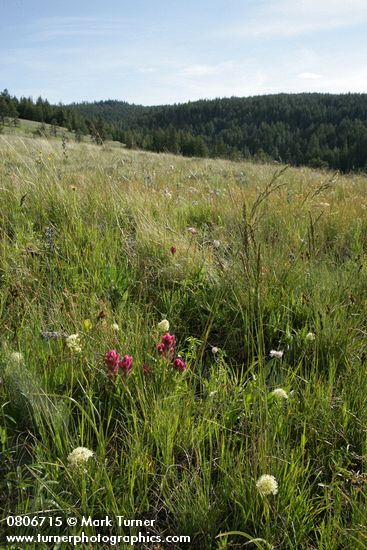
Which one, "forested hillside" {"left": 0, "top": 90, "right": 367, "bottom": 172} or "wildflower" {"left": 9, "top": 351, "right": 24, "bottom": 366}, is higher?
"forested hillside" {"left": 0, "top": 90, "right": 367, "bottom": 172}

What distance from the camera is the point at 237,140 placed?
4604 inches

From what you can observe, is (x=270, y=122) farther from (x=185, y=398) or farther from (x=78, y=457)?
(x=78, y=457)

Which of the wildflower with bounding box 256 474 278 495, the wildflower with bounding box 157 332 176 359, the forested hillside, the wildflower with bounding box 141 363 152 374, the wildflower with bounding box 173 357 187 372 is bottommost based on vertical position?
the wildflower with bounding box 256 474 278 495

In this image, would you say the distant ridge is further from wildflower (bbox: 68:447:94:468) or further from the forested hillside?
wildflower (bbox: 68:447:94:468)

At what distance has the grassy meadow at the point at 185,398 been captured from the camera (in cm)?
122

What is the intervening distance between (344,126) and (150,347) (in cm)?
12981

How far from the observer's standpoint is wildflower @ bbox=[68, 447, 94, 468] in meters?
1.23

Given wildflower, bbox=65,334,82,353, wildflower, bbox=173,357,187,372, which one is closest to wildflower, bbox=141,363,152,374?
wildflower, bbox=173,357,187,372

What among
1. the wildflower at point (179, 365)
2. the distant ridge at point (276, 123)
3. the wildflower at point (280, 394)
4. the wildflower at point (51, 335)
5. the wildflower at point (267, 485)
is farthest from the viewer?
the distant ridge at point (276, 123)

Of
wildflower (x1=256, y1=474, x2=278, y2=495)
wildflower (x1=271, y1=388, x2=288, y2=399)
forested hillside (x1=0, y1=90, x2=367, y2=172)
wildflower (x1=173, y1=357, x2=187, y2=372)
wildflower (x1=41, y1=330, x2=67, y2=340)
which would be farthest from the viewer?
forested hillside (x1=0, y1=90, x2=367, y2=172)

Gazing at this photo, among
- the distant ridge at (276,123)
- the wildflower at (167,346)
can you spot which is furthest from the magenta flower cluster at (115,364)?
the distant ridge at (276,123)

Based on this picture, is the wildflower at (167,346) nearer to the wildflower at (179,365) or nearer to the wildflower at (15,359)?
the wildflower at (179,365)

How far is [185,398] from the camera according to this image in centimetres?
163

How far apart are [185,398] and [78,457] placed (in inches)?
20.9
